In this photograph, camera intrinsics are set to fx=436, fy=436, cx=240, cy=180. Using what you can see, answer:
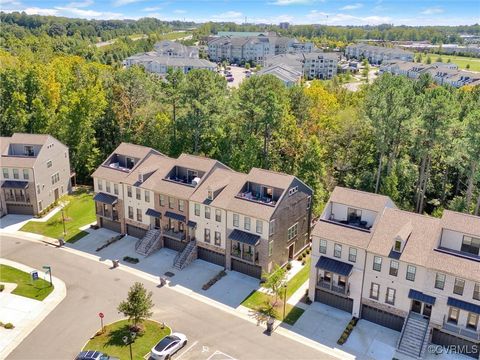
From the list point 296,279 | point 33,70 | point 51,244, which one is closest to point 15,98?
point 33,70

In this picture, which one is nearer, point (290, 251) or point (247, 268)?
point (247, 268)

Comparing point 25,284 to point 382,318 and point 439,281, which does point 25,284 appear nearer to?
point 382,318

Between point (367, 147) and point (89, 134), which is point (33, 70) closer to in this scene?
point (89, 134)

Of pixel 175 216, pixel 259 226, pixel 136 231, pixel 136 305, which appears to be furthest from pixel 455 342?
pixel 136 231

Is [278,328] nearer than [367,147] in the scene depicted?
Yes

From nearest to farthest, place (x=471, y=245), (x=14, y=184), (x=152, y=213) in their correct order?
(x=471, y=245)
(x=152, y=213)
(x=14, y=184)

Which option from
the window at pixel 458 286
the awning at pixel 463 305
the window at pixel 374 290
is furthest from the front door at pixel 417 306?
the window at pixel 458 286

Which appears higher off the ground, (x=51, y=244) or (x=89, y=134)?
(x=89, y=134)
